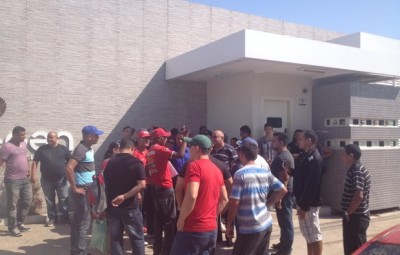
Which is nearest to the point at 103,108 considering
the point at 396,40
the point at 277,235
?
the point at 277,235

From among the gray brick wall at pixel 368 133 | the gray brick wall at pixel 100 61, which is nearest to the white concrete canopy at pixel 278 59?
the gray brick wall at pixel 368 133

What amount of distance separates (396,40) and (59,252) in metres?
11.3

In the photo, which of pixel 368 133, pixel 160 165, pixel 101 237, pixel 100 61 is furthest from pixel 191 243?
pixel 100 61

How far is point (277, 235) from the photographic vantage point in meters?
6.34

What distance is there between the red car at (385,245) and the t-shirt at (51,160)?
19.4 feet

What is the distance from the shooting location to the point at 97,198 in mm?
4973

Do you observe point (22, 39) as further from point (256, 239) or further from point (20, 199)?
point (256, 239)

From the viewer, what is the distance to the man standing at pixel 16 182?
6262 mm

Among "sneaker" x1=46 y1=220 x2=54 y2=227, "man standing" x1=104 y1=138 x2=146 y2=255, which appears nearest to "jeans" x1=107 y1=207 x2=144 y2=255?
"man standing" x1=104 y1=138 x2=146 y2=255

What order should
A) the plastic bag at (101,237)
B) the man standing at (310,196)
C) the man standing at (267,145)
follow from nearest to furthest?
the man standing at (310,196) → the plastic bag at (101,237) → the man standing at (267,145)

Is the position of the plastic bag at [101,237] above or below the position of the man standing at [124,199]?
below

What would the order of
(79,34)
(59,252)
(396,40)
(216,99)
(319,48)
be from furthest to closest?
(396,40), (216,99), (79,34), (319,48), (59,252)

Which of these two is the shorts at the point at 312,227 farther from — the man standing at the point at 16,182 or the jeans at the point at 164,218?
the man standing at the point at 16,182

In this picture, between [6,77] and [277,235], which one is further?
[6,77]
